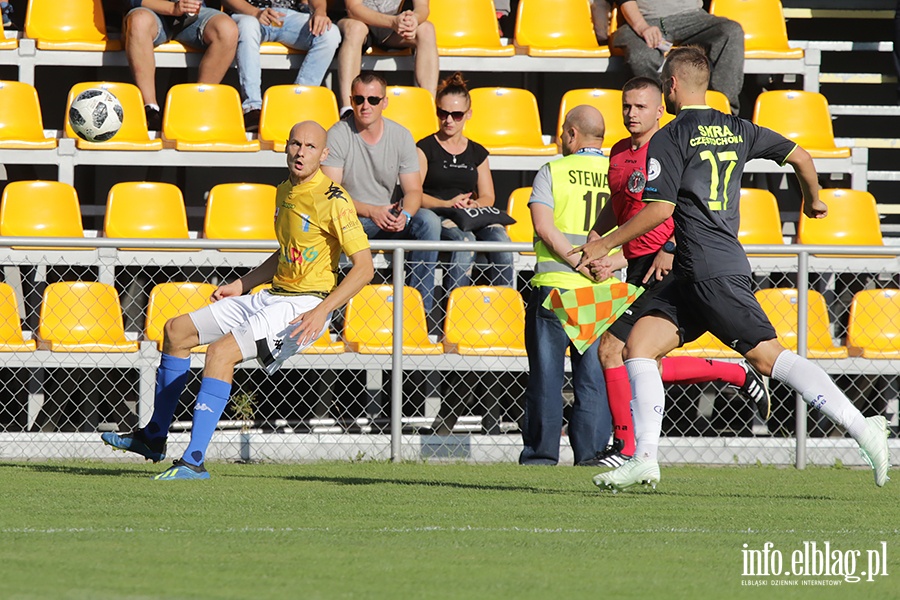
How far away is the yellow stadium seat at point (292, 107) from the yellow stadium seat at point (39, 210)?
177 centimetres

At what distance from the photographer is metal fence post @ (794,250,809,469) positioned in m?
8.49

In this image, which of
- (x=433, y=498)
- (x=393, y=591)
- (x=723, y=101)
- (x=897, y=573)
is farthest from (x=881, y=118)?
(x=393, y=591)

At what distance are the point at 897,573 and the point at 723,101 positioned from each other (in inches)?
276

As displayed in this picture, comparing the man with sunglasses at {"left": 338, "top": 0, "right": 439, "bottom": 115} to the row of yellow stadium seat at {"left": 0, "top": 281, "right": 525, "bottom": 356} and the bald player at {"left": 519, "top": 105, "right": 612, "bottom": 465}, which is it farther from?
the bald player at {"left": 519, "top": 105, "right": 612, "bottom": 465}

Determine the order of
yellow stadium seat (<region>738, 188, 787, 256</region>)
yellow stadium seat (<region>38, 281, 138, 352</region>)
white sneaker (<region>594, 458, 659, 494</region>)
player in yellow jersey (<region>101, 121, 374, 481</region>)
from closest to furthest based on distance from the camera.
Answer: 1. white sneaker (<region>594, 458, 659, 494</region>)
2. player in yellow jersey (<region>101, 121, 374, 481</region>)
3. yellow stadium seat (<region>38, 281, 138, 352</region>)
4. yellow stadium seat (<region>738, 188, 787, 256</region>)

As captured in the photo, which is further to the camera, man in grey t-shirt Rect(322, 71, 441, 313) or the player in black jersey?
man in grey t-shirt Rect(322, 71, 441, 313)

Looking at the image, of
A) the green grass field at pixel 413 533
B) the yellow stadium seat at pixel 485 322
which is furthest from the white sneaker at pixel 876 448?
the yellow stadium seat at pixel 485 322

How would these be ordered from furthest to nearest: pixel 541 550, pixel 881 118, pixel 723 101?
1. pixel 881 118
2. pixel 723 101
3. pixel 541 550

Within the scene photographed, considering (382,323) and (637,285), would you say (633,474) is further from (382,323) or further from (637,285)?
(382,323)

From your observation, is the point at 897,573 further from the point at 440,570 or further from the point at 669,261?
the point at 669,261

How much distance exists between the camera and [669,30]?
11.2 metres

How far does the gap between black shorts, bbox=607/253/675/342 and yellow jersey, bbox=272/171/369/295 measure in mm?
1394

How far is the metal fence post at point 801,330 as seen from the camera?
27.9 feet

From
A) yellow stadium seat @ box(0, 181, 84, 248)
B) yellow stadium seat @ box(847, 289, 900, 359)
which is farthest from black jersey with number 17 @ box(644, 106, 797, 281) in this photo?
yellow stadium seat @ box(0, 181, 84, 248)
